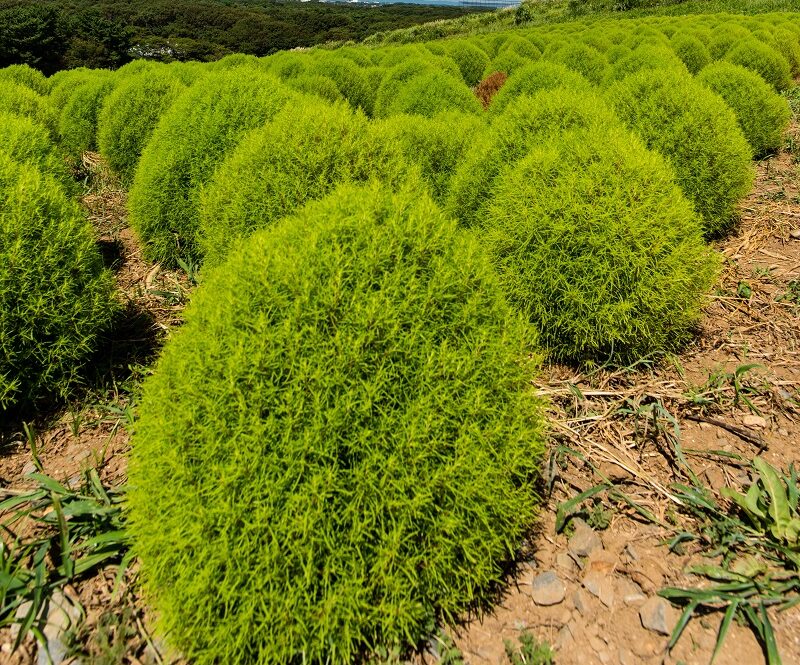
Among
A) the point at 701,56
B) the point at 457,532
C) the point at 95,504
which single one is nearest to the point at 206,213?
the point at 95,504

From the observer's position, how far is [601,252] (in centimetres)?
311

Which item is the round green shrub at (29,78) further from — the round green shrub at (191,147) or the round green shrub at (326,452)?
the round green shrub at (326,452)

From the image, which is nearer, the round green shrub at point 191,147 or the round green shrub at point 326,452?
the round green shrub at point 326,452

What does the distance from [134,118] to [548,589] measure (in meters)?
6.90

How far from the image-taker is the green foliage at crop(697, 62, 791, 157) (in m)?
6.50

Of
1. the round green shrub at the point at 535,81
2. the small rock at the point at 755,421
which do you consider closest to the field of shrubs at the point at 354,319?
the small rock at the point at 755,421

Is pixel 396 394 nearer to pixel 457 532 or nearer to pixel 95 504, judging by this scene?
pixel 457 532

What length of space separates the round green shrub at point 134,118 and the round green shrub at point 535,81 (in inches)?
160

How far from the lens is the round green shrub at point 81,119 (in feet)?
27.5

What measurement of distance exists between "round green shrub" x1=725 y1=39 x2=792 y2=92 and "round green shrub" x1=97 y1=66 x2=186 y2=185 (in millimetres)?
10748

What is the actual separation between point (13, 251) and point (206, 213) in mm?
1281

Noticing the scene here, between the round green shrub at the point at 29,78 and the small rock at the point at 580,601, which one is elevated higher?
the round green shrub at the point at 29,78

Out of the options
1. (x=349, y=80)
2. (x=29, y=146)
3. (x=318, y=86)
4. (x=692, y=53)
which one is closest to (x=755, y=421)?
(x=29, y=146)

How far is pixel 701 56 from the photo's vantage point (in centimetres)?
1160
